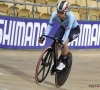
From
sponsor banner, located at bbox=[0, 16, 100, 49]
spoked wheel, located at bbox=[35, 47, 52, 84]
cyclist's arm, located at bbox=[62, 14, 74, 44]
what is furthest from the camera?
sponsor banner, located at bbox=[0, 16, 100, 49]

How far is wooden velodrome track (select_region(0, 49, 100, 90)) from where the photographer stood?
8.17m

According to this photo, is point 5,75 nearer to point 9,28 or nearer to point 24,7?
point 9,28

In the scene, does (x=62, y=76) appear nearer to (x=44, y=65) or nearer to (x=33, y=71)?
(x=44, y=65)

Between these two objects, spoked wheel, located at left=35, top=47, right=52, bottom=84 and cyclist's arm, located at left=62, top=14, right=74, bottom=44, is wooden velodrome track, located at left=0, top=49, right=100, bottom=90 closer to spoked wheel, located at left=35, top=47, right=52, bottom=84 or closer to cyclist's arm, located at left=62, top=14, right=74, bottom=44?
spoked wheel, located at left=35, top=47, right=52, bottom=84

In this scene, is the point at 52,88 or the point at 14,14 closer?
the point at 52,88

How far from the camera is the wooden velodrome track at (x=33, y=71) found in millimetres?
8172

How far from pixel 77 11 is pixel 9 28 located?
12.4ft

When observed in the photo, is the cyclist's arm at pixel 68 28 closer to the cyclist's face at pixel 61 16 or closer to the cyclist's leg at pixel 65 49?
the cyclist's face at pixel 61 16

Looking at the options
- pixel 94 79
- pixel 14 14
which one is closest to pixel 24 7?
pixel 14 14

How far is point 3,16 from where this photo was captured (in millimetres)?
12633

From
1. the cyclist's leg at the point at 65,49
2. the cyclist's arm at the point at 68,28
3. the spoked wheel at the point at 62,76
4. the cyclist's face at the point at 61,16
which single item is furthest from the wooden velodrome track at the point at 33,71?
the cyclist's face at the point at 61,16

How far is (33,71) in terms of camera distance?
9.95m

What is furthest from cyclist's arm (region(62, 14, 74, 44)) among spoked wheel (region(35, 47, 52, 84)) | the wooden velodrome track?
the wooden velodrome track

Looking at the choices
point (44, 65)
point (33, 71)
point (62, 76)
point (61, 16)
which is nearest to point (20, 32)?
point (33, 71)
